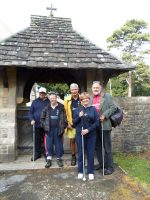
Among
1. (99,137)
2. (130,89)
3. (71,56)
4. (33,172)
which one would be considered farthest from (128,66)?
(130,89)

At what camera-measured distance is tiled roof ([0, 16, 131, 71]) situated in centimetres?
608

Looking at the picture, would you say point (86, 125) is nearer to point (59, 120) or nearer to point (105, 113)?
point (105, 113)

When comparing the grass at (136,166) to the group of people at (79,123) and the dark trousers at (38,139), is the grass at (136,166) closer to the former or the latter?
the group of people at (79,123)

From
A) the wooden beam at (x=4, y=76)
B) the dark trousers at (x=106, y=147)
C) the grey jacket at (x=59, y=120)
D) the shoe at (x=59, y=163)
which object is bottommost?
the shoe at (x=59, y=163)

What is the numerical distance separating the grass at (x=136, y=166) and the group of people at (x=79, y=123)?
2.64ft

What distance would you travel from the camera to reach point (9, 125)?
251 inches

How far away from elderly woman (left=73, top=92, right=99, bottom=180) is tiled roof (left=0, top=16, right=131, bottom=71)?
53.2 inches

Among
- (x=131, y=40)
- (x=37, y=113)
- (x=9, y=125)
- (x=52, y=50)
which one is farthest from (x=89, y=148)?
(x=131, y=40)

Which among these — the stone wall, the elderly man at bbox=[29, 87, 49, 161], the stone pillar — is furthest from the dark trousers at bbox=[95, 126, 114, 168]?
the stone wall

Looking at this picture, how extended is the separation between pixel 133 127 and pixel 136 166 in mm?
2084

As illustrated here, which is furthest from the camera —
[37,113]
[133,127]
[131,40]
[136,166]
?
[131,40]

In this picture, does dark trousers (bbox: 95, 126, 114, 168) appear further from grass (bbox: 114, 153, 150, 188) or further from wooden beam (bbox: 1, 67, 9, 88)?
wooden beam (bbox: 1, 67, 9, 88)

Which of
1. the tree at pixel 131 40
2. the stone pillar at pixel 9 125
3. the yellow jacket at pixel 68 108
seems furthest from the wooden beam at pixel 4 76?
the tree at pixel 131 40

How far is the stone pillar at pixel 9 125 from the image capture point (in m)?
6.35
